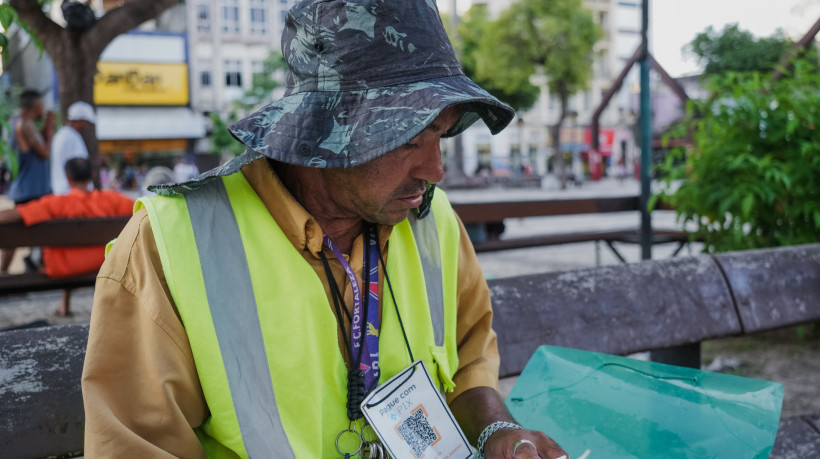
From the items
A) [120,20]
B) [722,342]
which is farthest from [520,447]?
[120,20]

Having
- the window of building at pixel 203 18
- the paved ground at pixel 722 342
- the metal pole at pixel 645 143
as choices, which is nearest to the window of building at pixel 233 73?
the window of building at pixel 203 18

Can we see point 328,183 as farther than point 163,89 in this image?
No

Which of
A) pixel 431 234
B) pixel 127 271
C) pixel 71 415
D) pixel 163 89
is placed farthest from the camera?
pixel 163 89

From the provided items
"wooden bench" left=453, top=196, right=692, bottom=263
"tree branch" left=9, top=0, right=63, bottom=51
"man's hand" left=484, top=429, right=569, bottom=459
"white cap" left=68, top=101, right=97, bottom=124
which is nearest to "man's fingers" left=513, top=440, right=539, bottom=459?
"man's hand" left=484, top=429, right=569, bottom=459

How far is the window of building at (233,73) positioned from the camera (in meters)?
38.1

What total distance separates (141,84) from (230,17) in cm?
1153

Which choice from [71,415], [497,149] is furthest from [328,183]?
[497,149]

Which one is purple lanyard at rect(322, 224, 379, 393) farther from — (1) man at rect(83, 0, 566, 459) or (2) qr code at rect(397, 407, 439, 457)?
(2) qr code at rect(397, 407, 439, 457)

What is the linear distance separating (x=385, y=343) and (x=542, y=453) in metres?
0.38

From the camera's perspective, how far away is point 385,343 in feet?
4.61

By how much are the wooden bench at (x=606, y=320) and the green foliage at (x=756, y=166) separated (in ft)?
3.18

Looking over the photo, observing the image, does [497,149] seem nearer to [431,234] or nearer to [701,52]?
[701,52]

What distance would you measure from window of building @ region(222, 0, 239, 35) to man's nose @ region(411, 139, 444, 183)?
3997 centimetres

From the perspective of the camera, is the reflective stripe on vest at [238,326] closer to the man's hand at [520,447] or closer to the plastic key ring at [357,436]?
the plastic key ring at [357,436]
